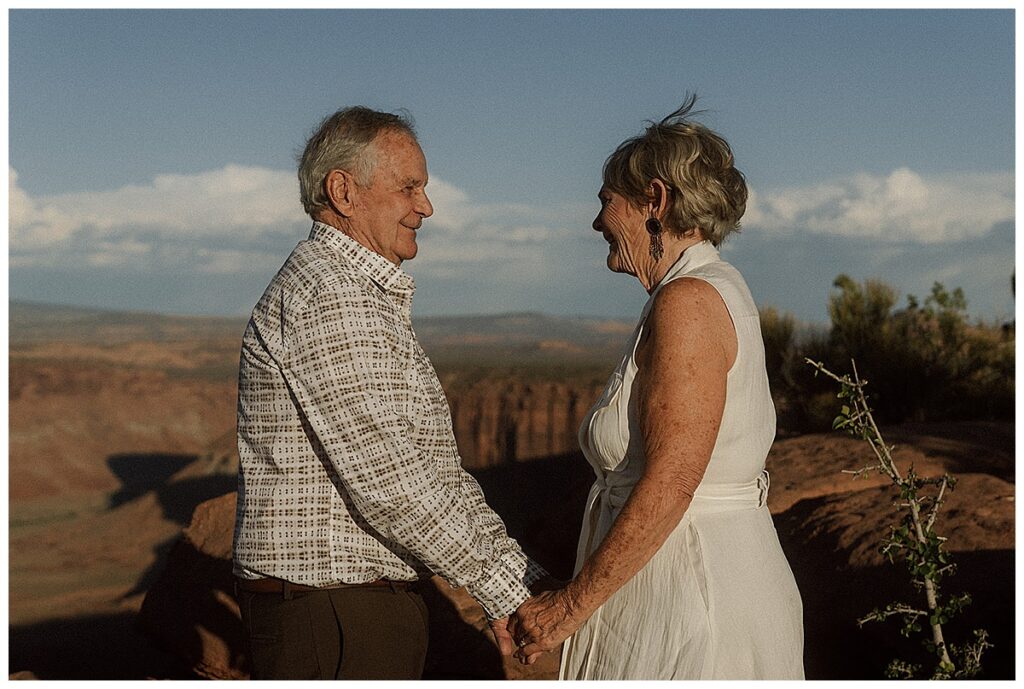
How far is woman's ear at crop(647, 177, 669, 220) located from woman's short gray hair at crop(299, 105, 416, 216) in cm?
62

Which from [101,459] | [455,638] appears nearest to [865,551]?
[455,638]

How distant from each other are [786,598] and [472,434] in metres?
6.22

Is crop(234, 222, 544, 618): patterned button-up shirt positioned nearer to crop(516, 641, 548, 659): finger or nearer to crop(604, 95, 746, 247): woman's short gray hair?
crop(516, 641, 548, 659): finger

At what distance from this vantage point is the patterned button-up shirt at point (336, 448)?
220 centimetres

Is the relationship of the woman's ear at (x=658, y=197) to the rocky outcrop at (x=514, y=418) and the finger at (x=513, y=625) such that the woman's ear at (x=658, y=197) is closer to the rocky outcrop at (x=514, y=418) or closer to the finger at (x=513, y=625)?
the finger at (x=513, y=625)

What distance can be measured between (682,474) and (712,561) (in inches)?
9.1

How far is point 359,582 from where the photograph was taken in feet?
A: 7.43

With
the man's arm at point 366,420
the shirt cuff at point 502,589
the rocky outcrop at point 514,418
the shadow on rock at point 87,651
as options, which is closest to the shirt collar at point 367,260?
the man's arm at point 366,420

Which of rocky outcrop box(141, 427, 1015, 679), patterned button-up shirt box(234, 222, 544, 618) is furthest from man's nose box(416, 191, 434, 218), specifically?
rocky outcrop box(141, 427, 1015, 679)

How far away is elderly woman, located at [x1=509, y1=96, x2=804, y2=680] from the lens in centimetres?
217

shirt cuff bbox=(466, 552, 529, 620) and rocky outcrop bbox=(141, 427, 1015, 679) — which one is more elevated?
shirt cuff bbox=(466, 552, 529, 620)

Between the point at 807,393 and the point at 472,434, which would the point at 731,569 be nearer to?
the point at 472,434

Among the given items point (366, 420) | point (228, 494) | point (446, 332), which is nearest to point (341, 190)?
point (366, 420)

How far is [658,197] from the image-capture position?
237 cm
